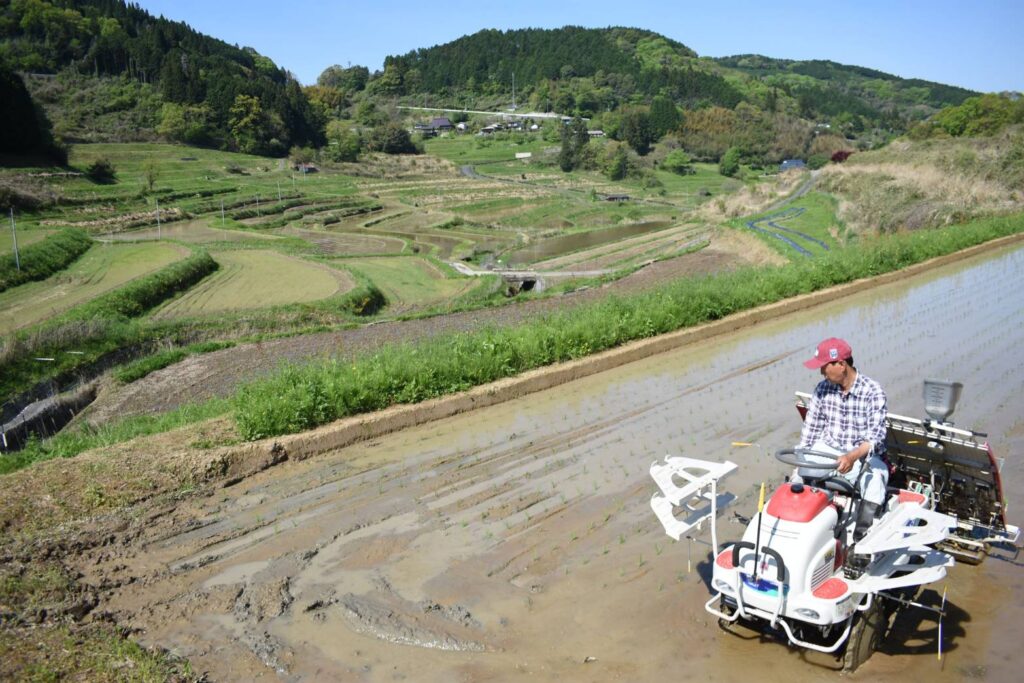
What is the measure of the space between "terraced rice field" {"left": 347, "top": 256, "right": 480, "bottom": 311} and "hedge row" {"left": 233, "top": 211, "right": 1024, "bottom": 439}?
16.6 metres

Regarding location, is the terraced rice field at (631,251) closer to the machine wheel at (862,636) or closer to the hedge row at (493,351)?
the hedge row at (493,351)

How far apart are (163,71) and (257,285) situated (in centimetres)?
7096

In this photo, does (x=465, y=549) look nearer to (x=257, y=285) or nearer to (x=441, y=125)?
(x=257, y=285)

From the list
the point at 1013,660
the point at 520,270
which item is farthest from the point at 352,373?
the point at 520,270

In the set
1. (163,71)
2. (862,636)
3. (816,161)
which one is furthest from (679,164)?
(862,636)

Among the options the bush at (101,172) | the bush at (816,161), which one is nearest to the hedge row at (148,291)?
the bush at (101,172)

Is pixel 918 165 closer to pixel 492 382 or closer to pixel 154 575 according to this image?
pixel 492 382

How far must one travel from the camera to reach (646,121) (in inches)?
4277

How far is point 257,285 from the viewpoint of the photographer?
3192cm

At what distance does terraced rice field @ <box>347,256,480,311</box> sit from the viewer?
32.6 m

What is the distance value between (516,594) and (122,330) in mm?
19558

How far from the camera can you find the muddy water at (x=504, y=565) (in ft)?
17.4

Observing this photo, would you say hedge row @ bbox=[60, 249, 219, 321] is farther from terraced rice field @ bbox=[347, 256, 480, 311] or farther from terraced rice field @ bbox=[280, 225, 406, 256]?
terraced rice field @ bbox=[280, 225, 406, 256]

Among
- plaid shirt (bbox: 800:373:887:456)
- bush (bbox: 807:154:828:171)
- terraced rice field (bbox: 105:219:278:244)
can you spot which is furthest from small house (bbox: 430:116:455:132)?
plaid shirt (bbox: 800:373:887:456)
